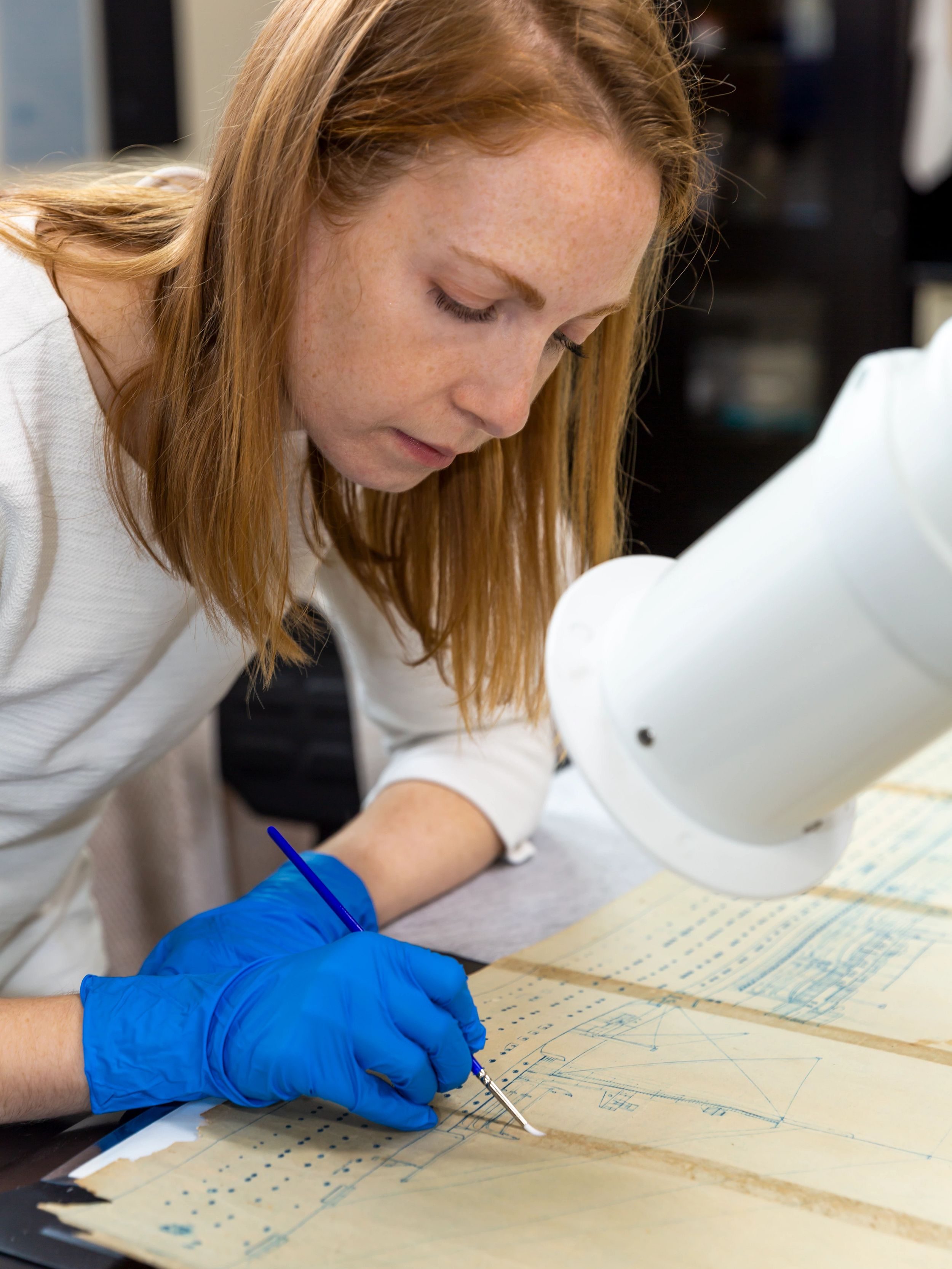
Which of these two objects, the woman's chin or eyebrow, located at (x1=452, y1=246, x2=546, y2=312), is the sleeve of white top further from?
eyebrow, located at (x1=452, y1=246, x2=546, y2=312)

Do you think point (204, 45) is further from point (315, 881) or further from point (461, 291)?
point (315, 881)

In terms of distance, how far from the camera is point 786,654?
0.47m

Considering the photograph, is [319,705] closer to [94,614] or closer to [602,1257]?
[94,614]

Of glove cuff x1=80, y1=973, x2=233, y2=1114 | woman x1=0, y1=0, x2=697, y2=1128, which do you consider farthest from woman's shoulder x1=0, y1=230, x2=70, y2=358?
glove cuff x1=80, y1=973, x2=233, y2=1114

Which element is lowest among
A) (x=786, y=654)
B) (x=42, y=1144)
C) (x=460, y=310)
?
(x=42, y=1144)

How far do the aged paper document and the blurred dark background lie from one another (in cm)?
170

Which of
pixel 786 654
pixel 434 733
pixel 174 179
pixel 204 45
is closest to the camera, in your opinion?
pixel 786 654

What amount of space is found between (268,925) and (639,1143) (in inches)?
11.8

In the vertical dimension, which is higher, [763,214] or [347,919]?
[763,214]

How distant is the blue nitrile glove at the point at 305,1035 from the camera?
0.63 m

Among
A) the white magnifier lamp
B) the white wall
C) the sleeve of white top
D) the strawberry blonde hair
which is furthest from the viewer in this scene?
the white wall

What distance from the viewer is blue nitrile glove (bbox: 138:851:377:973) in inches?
31.2

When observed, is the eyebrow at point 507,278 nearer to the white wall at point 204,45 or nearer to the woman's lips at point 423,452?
the woman's lips at point 423,452

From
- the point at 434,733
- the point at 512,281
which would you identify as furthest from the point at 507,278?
the point at 434,733
